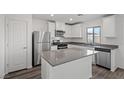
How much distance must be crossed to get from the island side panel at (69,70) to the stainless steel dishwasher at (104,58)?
129 cm

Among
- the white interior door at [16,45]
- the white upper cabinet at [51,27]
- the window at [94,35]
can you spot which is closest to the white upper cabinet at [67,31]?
the white upper cabinet at [51,27]

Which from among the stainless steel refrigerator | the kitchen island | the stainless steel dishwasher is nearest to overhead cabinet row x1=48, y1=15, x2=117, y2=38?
the stainless steel dishwasher

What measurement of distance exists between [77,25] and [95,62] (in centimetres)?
259

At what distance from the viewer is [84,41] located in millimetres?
Result: 5516

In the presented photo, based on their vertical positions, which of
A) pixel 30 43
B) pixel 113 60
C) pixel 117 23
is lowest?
pixel 113 60

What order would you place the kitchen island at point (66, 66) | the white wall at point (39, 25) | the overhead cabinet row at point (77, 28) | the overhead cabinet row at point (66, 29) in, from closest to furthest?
the kitchen island at point (66, 66), the overhead cabinet row at point (77, 28), the white wall at point (39, 25), the overhead cabinet row at point (66, 29)

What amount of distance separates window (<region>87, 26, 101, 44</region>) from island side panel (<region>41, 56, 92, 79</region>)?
257cm

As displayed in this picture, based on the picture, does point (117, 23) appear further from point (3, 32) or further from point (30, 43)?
point (3, 32)

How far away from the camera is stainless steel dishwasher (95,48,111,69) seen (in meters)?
3.49

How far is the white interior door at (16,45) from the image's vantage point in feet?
10.3

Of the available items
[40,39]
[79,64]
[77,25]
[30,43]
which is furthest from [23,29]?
[77,25]

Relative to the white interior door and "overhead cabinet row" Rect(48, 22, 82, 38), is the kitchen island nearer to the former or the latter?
the white interior door

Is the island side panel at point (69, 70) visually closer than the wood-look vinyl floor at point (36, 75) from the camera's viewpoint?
Yes

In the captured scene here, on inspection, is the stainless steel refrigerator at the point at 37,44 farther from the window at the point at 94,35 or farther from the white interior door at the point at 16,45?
the window at the point at 94,35
